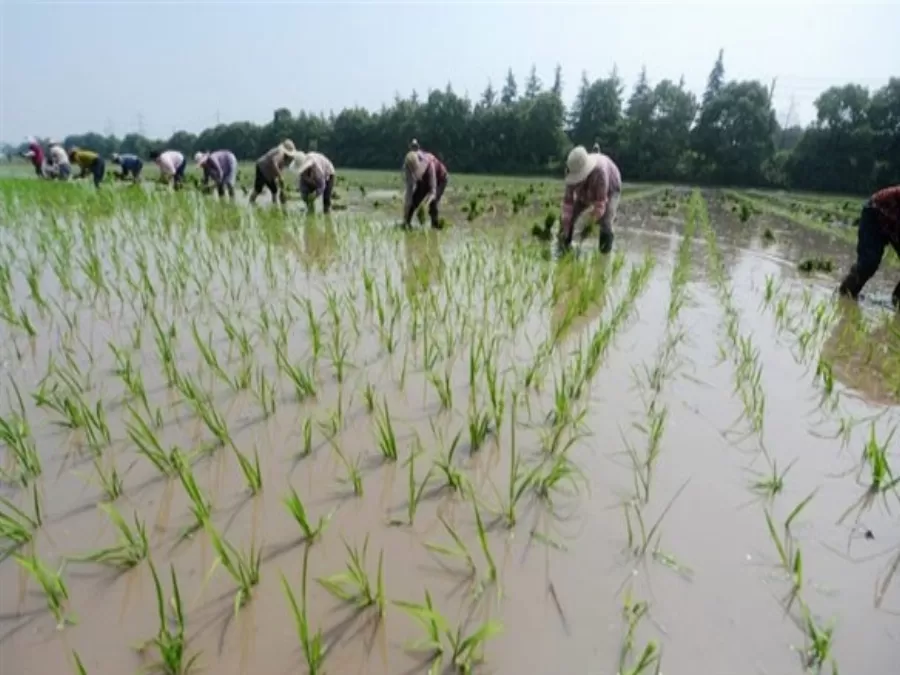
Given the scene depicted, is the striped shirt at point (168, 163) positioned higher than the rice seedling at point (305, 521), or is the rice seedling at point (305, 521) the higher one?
the striped shirt at point (168, 163)

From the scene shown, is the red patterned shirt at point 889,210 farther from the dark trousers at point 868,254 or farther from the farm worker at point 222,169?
the farm worker at point 222,169

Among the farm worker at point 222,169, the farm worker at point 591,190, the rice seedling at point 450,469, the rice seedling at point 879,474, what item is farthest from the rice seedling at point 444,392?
the farm worker at point 222,169

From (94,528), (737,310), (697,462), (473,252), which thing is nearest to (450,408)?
(697,462)

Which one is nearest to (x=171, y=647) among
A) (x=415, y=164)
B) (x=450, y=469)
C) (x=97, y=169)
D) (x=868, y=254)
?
(x=450, y=469)

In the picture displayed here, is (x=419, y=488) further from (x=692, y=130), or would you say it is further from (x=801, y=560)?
(x=692, y=130)

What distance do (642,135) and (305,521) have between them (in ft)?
128

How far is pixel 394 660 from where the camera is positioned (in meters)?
1.10

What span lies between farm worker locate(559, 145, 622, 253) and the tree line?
21.3 m

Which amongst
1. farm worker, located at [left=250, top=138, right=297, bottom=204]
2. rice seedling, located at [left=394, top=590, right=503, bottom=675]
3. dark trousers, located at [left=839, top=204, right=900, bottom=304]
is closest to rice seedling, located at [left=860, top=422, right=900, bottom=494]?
rice seedling, located at [left=394, top=590, right=503, bottom=675]

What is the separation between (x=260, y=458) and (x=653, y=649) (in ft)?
4.19

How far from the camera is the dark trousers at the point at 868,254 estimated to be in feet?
14.4

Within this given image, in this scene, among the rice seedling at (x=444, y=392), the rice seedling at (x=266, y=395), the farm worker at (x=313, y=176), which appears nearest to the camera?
the rice seedling at (x=266, y=395)

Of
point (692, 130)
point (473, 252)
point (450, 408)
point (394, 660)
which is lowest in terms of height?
point (394, 660)

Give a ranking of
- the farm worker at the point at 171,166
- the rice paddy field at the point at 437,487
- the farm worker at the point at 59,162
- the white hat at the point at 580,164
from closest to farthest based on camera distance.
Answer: the rice paddy field at the point at 437,487 < the white hat at the point at 580,164 < the farm worker at the point at 171,166 < the farm worker at the point at 59,162
